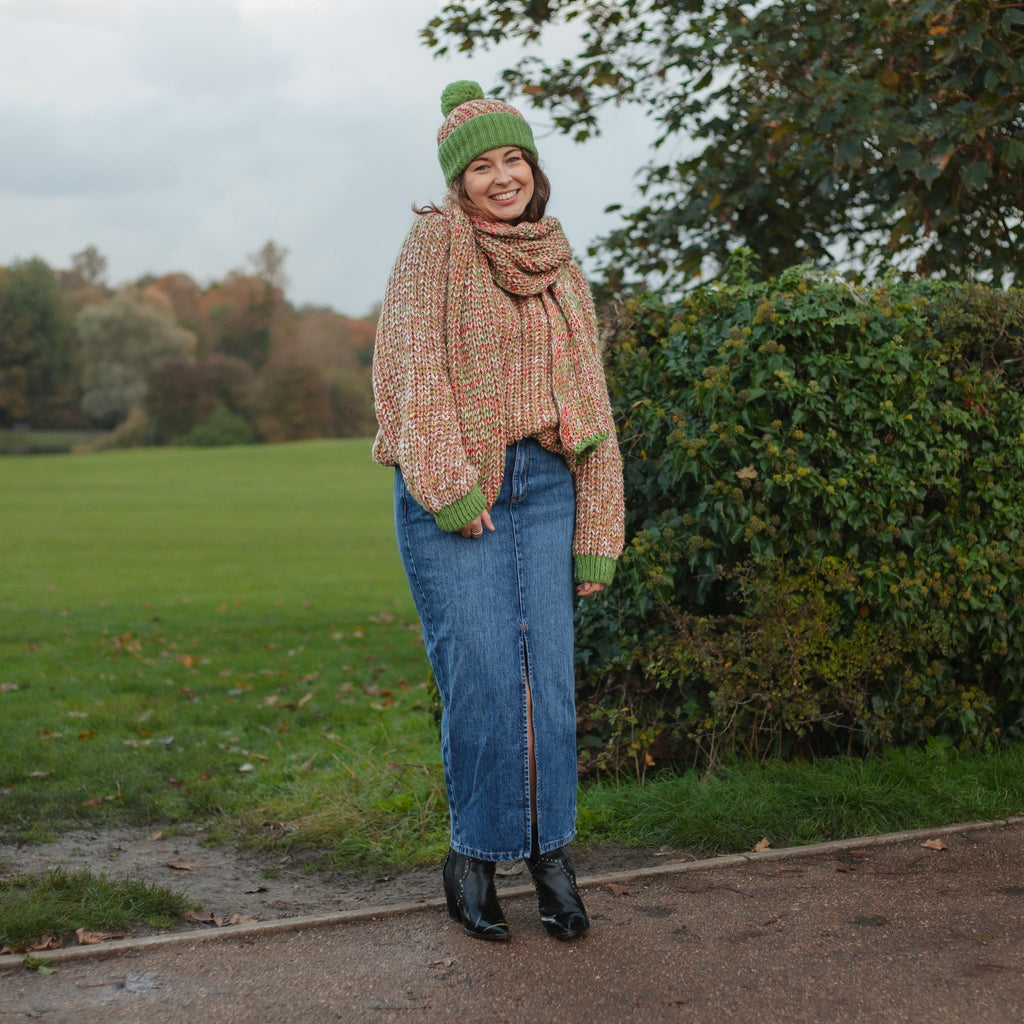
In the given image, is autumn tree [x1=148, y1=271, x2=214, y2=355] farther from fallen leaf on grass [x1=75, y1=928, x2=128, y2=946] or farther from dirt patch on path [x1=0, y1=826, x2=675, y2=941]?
fallen leaf on grass [x1=75, y1=928, x2=128, y2=946]

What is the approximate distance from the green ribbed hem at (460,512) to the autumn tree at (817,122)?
438 cm

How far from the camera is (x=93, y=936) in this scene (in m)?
3.35

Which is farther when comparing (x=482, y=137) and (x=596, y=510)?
(x=596, y=510)

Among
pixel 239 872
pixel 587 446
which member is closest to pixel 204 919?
pixel 239 872

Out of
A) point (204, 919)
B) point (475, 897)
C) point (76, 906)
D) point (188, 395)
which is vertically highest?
point (188, 395)

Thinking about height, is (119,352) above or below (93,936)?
above

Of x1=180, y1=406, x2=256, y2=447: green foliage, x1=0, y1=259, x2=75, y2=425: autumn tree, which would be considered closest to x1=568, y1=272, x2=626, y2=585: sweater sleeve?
x1=180, y1=406, x2=256, y2=447: green foliage

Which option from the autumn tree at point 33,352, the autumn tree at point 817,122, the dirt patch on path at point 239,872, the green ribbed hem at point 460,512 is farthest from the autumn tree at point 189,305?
the green ribbed hem at point 460,512

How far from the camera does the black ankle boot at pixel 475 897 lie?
10.5 ft

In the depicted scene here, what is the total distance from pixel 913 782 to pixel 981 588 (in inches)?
31.5

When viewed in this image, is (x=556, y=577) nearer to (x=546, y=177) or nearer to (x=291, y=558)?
(x=546, y=177)

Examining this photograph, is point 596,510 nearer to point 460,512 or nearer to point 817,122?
point 460,512

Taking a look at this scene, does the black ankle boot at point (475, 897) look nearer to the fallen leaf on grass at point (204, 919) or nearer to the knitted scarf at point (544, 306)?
the fallen leaf on grass at point (204, 919)

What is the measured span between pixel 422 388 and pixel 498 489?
0.35 metres
